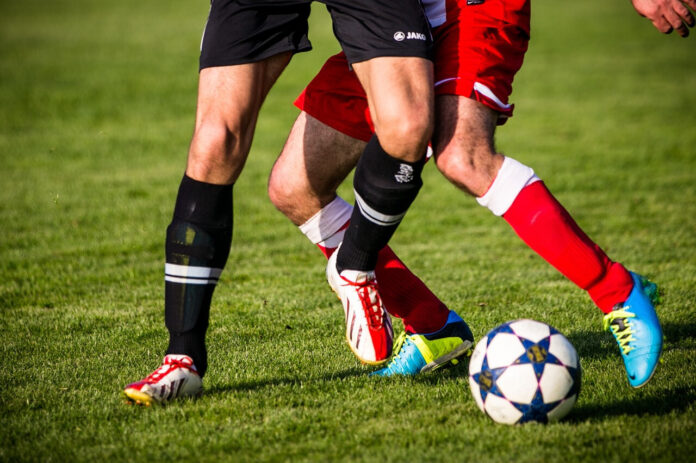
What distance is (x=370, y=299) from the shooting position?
148 inches

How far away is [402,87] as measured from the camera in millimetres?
3311

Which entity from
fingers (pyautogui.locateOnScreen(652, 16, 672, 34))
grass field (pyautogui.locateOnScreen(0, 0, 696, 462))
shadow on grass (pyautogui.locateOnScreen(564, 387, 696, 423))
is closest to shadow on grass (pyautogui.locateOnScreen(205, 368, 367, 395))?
grass field (pyautogui.locateOnScreen(0, 0, 696, 462))

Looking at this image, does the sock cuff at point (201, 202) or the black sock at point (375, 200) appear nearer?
the black sock at point (375, 200)

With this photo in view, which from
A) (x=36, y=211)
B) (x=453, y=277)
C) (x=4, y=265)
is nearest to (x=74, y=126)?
(x=36, y=211)

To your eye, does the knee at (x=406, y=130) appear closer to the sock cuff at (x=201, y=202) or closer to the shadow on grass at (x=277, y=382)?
the sock cuff at (x=201, y=202)

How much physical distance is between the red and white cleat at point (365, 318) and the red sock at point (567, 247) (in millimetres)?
746

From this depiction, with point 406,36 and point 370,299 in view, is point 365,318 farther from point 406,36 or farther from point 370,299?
point 406,36

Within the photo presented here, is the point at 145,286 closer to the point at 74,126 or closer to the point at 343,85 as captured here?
the point at 343,85

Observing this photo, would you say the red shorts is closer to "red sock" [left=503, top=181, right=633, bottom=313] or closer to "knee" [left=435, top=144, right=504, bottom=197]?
"knee" [left=435, top=144, right=504, bottom=197]

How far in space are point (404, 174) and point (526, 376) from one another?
0.96 m

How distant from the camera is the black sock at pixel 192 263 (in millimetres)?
3576

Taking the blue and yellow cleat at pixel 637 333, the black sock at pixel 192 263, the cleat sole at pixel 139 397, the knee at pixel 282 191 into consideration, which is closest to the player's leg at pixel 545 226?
the blue and yellow cleat at pixel 637 333

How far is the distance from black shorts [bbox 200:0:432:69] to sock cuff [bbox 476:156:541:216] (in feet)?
1.88

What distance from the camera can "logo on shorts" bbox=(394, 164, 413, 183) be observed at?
3.46 meters
